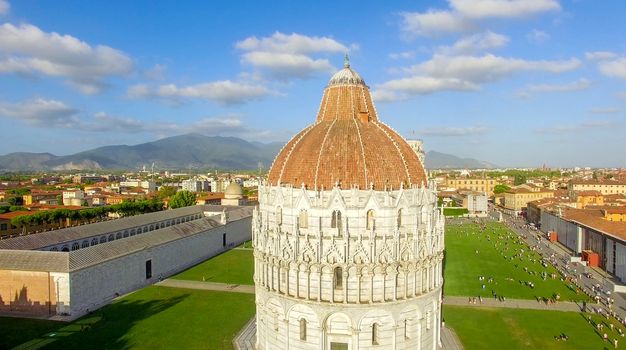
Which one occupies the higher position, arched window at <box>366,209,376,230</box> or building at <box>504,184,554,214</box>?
arched window at <box>366,209,376,230</box>

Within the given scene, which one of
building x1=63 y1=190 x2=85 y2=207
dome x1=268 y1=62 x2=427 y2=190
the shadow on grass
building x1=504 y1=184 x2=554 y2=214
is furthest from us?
building x1=504 y1=184 x2=554 y2=214

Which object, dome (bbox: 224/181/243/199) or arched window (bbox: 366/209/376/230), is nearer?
arched window (bbox: 366/209/376/230)

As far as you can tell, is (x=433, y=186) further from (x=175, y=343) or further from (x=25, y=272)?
(x=25, y=272)

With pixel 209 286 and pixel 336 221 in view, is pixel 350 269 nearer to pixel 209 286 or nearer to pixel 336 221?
pixel 336 221

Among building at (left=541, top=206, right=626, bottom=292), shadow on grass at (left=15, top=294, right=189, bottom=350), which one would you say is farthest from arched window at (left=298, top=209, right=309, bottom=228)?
building at (left=541, top=206, right=626, bottom=292)

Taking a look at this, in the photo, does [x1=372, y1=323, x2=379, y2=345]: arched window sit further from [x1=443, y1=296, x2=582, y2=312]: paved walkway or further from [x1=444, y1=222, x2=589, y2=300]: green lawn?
[x1=444, y1=222, x2=589, y2=300]: green lawn

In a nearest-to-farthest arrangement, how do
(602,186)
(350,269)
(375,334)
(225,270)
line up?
1. (350,269)
2. (375,334)
3. (225,270)
4. (602,186)

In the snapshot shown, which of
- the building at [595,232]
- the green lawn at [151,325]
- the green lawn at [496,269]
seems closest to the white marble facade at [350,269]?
the green lawn at [151,325]

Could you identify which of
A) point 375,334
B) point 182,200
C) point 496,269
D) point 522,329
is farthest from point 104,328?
point 182,200
